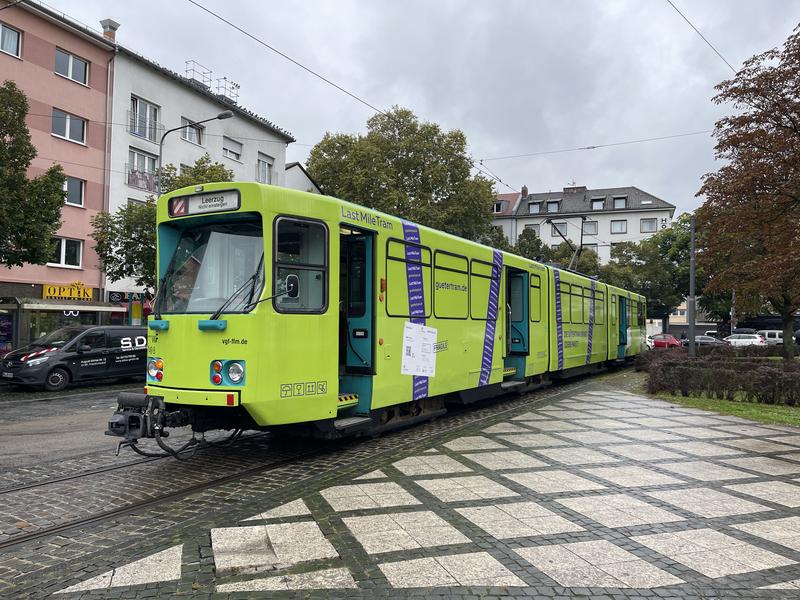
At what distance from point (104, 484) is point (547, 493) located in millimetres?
4497

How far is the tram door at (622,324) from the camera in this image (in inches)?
906

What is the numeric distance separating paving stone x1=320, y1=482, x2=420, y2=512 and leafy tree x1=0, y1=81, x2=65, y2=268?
41.0 ft

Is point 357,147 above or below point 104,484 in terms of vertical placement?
above

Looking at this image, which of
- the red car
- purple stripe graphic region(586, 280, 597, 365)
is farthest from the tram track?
the red car

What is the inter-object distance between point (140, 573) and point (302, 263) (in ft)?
11.9

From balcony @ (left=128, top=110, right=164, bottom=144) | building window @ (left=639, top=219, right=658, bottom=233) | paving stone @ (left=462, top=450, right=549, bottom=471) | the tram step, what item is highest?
building window @ (left=639, top=219, right=658, bottom=233)

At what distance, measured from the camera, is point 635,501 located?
5.82m

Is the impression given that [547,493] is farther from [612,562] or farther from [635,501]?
[612,562]

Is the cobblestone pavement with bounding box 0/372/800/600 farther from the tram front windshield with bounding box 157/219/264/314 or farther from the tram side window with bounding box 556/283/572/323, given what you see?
the tram side window with bounding box 556/283/572/323

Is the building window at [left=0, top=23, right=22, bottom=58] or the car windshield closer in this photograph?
the car windshield

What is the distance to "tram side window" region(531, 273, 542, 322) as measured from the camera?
13398 mm

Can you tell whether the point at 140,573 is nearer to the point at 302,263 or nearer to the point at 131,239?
the point at 302,263

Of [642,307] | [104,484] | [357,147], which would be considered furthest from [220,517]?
[357,147]

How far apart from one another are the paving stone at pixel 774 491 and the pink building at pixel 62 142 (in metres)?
22.0
